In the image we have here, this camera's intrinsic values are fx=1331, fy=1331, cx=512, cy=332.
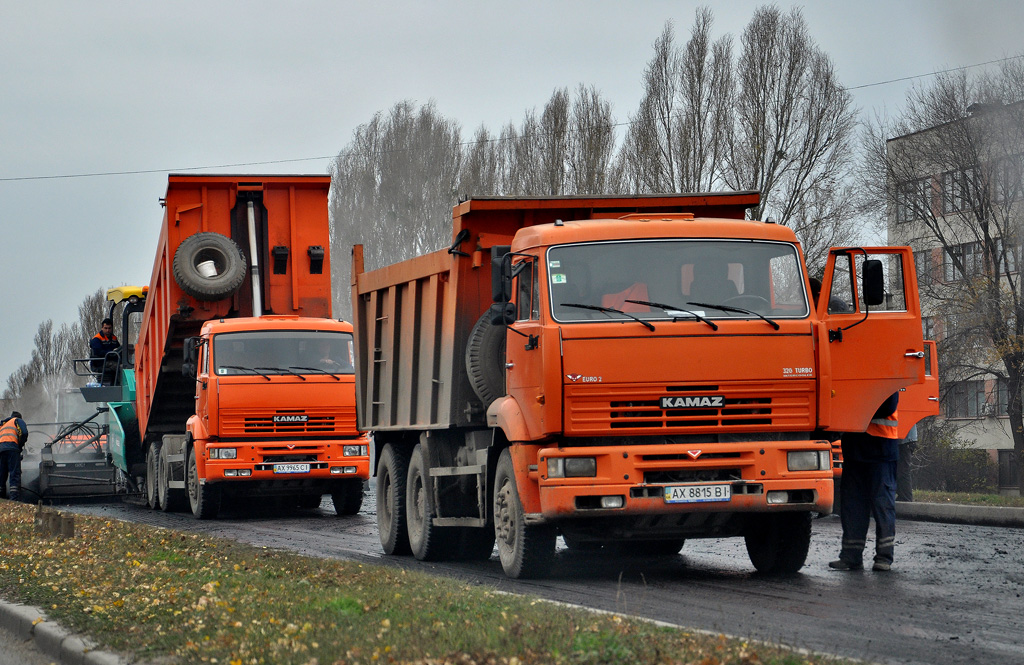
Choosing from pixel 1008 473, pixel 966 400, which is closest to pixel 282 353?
pixel 966 400

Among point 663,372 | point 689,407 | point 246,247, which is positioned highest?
point 246,247

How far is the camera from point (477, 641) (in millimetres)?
5793

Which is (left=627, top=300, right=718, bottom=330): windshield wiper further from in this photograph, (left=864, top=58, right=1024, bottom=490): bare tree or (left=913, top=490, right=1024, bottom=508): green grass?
(left=864, top=58, right=1024, bottom=490): bare tree

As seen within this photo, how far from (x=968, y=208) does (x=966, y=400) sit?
10.7m

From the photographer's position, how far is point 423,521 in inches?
482

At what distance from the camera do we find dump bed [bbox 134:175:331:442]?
19.1m

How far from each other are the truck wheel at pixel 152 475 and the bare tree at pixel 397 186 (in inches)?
1259

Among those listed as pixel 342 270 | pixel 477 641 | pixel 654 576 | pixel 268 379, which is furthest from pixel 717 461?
pixel 342 270

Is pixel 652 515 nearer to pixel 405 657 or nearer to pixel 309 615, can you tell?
pixel 309 615

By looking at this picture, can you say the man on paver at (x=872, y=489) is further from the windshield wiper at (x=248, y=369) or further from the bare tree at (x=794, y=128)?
the bare tree at (x=794, y=128)

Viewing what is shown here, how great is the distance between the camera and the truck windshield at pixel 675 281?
30.5 feet

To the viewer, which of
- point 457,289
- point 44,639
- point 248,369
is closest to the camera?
point 44,639

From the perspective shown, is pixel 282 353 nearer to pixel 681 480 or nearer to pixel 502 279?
pixel 502 279

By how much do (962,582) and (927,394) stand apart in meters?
5.94
